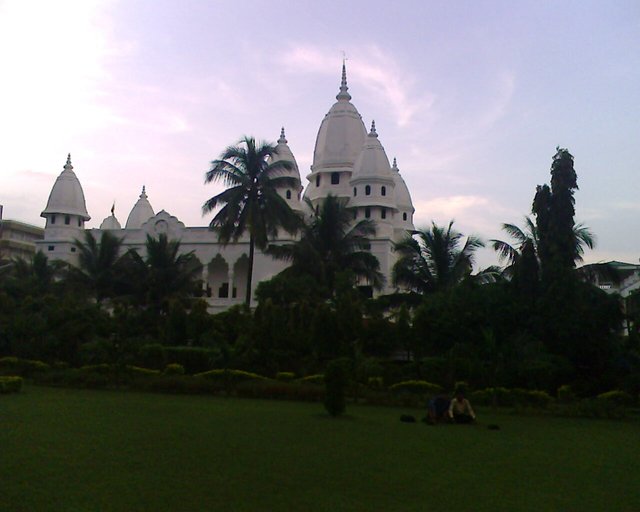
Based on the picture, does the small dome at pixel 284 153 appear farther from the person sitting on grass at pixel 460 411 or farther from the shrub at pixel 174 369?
the person sitting on grass at pixel 460 411

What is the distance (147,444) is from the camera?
435 inches

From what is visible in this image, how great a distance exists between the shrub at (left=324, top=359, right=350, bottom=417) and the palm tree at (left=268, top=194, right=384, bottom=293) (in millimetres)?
16325

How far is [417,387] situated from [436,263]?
11.4 m

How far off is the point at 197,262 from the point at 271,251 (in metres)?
11.2

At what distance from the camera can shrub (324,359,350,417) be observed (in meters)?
16.0

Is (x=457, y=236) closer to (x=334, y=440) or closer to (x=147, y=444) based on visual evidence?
(x=334, y=440)

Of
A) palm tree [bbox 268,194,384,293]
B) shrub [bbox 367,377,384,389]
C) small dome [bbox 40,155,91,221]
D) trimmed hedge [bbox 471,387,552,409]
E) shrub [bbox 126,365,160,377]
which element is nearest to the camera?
trimmed hedge [bbox 471,387,552,409]

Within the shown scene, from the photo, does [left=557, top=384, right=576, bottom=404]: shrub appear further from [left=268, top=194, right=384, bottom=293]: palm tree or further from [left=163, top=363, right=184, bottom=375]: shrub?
[left=268, top=194, right=384, bottom=293]: palm tree

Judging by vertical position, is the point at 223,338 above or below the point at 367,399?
above

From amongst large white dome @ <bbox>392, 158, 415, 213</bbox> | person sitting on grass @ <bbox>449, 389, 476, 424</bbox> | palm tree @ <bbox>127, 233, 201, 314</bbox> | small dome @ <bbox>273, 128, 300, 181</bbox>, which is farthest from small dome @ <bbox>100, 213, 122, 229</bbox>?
person sitting on grass @ <bbox>449, 389, 476, 424</bbox>

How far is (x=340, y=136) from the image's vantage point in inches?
2073

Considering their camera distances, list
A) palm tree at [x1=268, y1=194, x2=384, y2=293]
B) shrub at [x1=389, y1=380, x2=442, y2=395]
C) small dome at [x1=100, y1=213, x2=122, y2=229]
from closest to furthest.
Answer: shrub at [x1=389, y1=380, x2=442, y2=395], palm tree at [x1=268, y1=194, x2=384, y2=293], small dome at [x1=100, y1=213, x2=122, y2=229]

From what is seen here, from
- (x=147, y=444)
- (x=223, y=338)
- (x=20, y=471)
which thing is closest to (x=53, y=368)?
(x=223, y=338)

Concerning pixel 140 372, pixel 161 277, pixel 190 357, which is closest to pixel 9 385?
pixel 140 372
